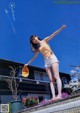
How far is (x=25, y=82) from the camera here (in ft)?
88.1

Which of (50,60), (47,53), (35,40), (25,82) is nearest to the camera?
(50,60)

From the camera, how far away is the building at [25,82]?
79.4 ft

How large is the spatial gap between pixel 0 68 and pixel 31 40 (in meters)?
16.9

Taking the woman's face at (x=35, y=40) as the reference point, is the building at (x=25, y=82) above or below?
above

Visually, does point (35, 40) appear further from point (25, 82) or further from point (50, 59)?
point (25, 82)

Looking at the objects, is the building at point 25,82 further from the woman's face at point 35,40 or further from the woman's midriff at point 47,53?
the woman's midriff at point 47,53

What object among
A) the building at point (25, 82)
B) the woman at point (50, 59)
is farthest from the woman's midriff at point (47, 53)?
the building at point (25, 82)

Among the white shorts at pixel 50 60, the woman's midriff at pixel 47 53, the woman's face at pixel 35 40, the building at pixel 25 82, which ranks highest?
the building at pixel 25 82

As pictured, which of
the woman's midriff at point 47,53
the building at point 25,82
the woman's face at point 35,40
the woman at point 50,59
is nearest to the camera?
the woman at point 50,59

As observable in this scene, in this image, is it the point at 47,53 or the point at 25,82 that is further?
the point at 25,82

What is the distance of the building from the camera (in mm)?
24188

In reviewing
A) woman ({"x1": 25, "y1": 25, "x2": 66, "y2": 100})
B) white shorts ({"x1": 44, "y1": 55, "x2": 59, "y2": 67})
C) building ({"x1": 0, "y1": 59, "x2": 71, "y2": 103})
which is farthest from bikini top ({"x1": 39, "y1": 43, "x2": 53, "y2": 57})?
building ({"x1": 0, "y1": 59, "x2": 71, "y2": 103})

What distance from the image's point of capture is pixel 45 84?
29.3 meters

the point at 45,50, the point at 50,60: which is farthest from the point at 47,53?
the point at 50,60
